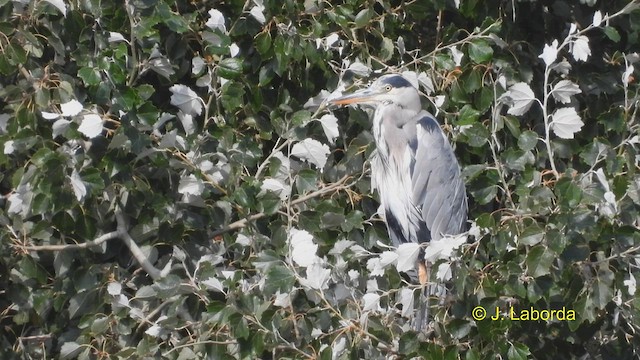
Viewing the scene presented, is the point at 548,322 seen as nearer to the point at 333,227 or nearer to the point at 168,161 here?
the point at 333,227

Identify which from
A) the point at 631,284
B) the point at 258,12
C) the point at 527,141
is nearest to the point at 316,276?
the point at 527,141

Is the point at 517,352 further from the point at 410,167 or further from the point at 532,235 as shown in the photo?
the point at 410,167

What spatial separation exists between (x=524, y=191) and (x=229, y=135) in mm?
753

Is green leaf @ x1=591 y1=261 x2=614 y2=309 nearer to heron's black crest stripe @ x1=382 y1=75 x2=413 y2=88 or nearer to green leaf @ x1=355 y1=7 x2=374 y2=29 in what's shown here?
heron's black crest stripe @ x1=382 y1=75 x2=413 y2=88

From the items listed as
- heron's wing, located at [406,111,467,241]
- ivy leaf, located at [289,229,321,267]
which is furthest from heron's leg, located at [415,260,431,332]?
ivy leaf, located at [289,229,321,267]

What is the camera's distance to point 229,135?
2596 mm

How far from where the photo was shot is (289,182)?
2.63 metres

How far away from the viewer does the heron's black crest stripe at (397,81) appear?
2.70 m

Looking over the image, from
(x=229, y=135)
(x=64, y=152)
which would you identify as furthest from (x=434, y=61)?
(x=64, y=152)

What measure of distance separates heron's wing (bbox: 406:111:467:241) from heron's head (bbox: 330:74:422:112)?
0.26 ft

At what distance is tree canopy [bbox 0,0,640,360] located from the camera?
226 cm

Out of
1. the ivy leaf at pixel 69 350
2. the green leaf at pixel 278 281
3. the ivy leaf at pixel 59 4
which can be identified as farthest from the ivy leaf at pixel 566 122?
the ivy leaf at pixel 69 350

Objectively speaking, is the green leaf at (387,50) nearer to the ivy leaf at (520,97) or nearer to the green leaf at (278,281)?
the ivy leaf at (520,97)

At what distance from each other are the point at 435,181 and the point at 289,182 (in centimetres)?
43
